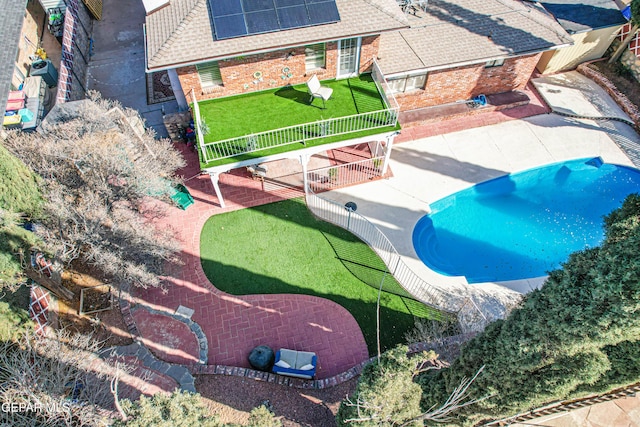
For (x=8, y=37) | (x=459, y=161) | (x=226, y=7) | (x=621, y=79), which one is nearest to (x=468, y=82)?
(x=459, y=161)

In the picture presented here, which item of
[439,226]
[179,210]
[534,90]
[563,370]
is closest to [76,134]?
[179,210]

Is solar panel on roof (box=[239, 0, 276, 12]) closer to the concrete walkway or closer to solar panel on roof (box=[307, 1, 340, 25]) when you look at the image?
solar panel on roof (box=[307, 1, 340, 25])

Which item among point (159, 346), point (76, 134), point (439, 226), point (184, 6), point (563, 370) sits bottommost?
point (159, 346)

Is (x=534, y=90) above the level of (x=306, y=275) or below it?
above

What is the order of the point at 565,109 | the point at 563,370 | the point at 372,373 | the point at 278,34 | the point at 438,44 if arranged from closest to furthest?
the point at 563,370 → the point at 372,373 → the point at 278,34 → the point at 438,44 → the point at 565,109

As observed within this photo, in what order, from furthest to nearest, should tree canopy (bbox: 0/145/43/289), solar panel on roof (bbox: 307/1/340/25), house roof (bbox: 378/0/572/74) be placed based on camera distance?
1. house roof (bbox: 378/0/572/74)
2. solar panel on roof (bbox: 307/1/340/25)
3. tree canopy (bbox: 0/145/43/289)

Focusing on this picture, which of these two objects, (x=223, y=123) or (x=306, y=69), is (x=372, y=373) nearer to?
(x=223, y=123)

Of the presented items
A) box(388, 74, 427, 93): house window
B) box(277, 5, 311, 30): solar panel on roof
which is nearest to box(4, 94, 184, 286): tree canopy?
box(277, 5, 311, 30): solar panel on roof
